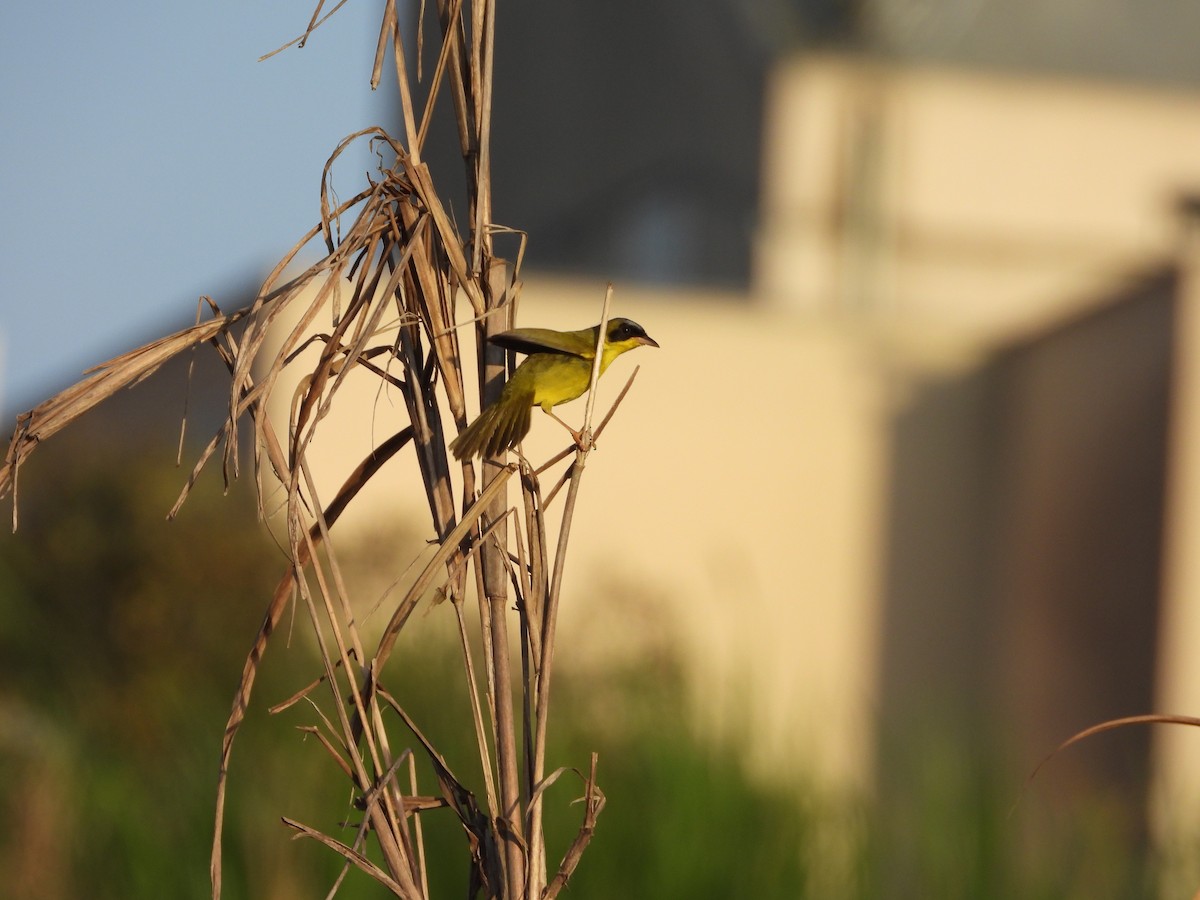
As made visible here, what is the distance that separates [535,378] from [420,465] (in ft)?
1.66

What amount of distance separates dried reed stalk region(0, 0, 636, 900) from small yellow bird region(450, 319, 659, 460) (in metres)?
0.02

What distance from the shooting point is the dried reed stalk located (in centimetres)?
81

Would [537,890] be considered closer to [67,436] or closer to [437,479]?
[437,479]

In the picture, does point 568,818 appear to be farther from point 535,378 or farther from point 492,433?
point 492,433

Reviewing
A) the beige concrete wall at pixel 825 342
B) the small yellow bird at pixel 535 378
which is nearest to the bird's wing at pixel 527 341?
the small yellow bird at pixel 535 378

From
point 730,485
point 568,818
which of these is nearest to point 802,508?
point 730,485

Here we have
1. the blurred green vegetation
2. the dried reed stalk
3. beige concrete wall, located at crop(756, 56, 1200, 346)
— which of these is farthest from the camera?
beige concrete wall, located at crop(756, 56, 1200, 346)

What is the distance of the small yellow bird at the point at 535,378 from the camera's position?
88 cm

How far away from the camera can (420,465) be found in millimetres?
843

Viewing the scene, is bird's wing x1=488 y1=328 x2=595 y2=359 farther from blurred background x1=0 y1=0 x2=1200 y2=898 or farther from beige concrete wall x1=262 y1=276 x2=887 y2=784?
beige concrete wall x1=262 y1=276 x2=887 y2=784

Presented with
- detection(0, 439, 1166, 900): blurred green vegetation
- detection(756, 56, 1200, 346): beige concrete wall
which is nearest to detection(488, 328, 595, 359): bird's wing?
detection(0, 439, 1166, 900): blurred green vegetation

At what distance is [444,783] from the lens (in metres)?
0.86

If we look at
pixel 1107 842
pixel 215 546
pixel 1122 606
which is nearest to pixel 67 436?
pixel 215 546

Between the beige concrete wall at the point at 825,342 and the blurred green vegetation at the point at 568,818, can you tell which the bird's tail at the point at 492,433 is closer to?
the blurred green vegetation at the point at 568,818
